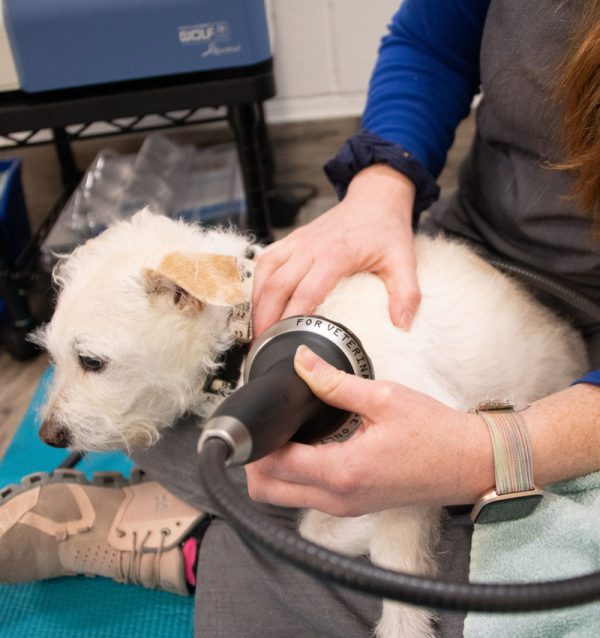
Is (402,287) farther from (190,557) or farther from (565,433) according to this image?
(190,557)

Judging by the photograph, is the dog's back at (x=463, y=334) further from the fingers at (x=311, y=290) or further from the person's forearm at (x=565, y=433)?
the person's forearm at (x=565, y=433)

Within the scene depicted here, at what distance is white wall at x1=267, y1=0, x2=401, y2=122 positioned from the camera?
2312 millimetres

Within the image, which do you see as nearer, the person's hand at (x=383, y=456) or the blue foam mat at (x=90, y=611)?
the person's hand at (x=383, y=456)

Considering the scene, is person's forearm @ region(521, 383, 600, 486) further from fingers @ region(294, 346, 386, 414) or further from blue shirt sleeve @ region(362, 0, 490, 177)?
blue shirt sleeve @ region(362, 0, 490, 177)

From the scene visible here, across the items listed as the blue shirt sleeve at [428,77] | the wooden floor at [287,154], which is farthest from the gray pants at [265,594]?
the wooden floor at [287,154]

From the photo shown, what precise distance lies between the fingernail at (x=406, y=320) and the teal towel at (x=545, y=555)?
25 cm

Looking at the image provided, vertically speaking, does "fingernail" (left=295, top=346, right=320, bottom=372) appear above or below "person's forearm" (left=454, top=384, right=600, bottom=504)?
above

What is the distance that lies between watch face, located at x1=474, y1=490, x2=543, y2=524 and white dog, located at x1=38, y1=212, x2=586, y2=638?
0.09m

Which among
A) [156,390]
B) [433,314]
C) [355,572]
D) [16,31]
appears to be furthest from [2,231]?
[355,572]

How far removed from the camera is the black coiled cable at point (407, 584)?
41 centimetres

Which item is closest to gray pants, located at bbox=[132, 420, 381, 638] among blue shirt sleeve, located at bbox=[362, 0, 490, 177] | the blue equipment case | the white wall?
blue shirt sleeve, located at bbox=[362, 0, 490, 177]

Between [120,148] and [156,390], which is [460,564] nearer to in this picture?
[156,390]

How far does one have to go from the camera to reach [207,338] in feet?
2.96

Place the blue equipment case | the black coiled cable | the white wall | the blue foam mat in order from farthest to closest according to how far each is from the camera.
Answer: the white wall, the blue equipment case, the blue foam mat, the black coiled cable
